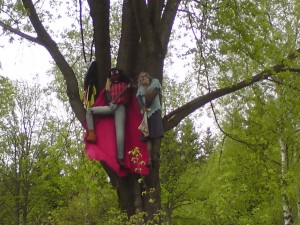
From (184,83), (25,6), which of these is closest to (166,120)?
(25,6)

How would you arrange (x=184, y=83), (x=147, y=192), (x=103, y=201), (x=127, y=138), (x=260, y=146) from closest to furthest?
(x=147, y=192), (x=127, y=138), (x=260, y=146), (x=103, y=201), (x=184, y=83)

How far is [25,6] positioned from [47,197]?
1252cm

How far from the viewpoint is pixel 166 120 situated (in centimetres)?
544

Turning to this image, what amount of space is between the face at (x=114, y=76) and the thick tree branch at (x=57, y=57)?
19.9 inches

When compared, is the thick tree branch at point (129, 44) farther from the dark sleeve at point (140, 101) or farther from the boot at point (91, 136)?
the boot at point (91, 136)

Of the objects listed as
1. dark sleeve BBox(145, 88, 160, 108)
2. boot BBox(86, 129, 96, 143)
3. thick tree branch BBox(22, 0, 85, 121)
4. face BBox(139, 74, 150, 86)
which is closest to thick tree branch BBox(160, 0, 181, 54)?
face BBox(139, 74, 150, 86)

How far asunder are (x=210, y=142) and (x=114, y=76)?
1297 centimetres

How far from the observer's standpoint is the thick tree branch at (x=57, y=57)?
5.59 meters

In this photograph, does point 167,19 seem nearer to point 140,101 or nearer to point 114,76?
point 114,76

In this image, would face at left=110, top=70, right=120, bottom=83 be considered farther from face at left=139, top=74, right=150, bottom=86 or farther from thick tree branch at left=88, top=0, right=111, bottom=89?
face at left=139, top=74, right=150, bottom=86

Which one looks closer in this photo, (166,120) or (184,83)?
(166,120)

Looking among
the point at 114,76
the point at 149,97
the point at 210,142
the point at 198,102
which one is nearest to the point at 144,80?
the point at 149,97

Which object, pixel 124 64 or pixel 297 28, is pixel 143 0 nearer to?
pixel 124 64

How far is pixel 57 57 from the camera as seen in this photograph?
224 inches
